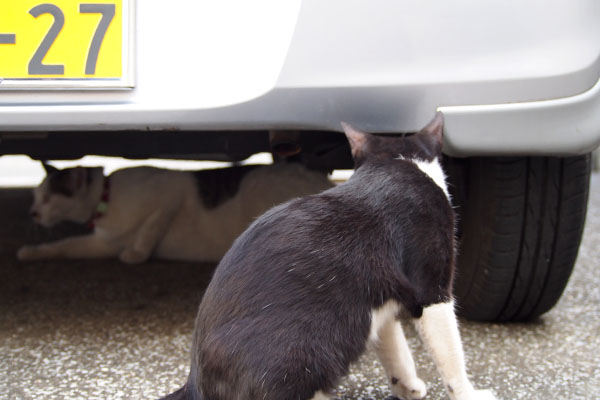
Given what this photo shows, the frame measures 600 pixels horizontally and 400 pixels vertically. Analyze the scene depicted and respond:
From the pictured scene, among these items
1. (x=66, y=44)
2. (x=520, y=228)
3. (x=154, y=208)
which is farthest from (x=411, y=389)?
(x=154, y=208)

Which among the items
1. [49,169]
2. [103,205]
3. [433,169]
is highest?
[433,169]

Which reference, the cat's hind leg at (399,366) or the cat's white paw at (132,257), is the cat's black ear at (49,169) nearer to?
the cat's white paw at (132,257)

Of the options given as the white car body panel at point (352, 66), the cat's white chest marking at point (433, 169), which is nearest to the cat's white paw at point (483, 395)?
the cat's white chest marking at point (433, 169)

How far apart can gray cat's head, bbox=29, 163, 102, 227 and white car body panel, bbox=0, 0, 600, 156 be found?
1592 millimetres

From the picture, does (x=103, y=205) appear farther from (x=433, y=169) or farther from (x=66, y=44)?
(x=433, y=169)

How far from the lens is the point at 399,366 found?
4.78 feet

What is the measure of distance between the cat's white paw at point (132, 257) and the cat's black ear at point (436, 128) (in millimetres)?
1613

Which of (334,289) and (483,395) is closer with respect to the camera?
(334,289)

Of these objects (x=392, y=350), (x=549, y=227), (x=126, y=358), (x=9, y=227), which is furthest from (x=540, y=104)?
(x=9, y=227)

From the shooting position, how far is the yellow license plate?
4.54 ft

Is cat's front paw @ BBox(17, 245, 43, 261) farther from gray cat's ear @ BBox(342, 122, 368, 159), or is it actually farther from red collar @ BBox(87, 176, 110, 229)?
gray cat's ear @ BBox(342, 122, 368, 159)

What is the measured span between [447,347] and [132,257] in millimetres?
1712

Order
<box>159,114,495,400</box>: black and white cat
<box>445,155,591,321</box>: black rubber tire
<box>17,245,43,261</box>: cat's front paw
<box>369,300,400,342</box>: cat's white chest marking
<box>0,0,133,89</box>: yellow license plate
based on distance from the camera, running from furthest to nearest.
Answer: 1. <box>17,245,43,261</box>: cat's front paw
2. <box>445,155,591,321</box>: black rubber tire
3. <box>0,0,133,89</box>: yellow license plate
4. <box>369,300,400,342</box>: cat's white chest marking
5. <box>159,114,495,400</box>: black and white cat

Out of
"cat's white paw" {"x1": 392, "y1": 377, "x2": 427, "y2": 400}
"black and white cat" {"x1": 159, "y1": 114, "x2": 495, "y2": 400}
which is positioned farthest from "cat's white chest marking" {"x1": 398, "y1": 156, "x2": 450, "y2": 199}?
"cat's white paw" {"x1": 392, "y1": 377, "x2": 427, "y2": 400}
